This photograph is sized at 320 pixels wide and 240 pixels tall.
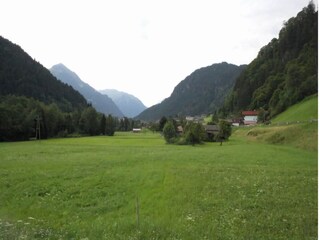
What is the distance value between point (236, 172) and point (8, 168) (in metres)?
26.9

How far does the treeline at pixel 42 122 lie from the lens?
121 metres

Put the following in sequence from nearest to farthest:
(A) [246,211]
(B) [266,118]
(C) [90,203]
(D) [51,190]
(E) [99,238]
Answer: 1. (E) [99,238]
2. (A) [246,211]
3. (C) [90,203]
4. (D) [51,190]
5. (B) [266,118]

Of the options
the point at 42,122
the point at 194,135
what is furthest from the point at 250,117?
the point at 42,122

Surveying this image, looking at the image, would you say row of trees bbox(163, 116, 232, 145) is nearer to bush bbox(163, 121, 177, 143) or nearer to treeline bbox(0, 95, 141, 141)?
bush bbox(163, 121, 177, 143)

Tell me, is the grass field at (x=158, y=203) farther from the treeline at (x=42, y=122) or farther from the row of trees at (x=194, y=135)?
the treeline at (x=42, y=122)

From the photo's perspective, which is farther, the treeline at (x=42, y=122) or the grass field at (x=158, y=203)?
the treeline at (x=42, y=122)

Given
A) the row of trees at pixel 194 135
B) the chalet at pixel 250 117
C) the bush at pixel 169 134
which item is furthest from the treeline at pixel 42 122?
the chalet at pixel 250 117

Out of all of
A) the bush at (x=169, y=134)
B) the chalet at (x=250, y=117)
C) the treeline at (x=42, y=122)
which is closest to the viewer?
the bush at (x=169, y=134)

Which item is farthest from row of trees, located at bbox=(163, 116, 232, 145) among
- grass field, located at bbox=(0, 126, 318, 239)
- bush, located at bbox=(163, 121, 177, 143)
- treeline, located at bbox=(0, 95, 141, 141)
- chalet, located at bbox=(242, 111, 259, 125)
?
chalet, located at bbox=(242, 111, 259, 125)

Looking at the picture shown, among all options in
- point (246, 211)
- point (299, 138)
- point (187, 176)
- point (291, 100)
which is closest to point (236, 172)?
point (187, 176)

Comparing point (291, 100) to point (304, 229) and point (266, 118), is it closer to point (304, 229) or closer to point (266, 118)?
point (266, 118)

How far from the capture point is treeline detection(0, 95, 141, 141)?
397 feet

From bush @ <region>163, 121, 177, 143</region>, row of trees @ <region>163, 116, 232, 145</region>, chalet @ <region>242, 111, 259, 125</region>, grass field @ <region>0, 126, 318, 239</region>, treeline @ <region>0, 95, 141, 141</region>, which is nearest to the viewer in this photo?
grass field @ <region>0, 126, 318, 239</region>

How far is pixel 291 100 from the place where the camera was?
153 metres
